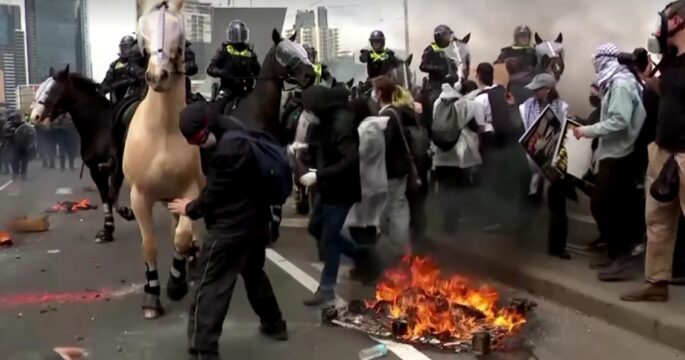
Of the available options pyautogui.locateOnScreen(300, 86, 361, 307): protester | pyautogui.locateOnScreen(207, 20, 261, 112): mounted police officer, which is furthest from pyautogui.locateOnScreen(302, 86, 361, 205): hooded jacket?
pyautogui.locateOnScreen(207, 20, 261, 112): mounted police officer

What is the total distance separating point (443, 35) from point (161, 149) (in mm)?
3619

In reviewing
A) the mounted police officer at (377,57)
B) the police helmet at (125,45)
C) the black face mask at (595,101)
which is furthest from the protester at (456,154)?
the police helmet at (125,45)

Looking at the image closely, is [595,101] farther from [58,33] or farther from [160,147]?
[58,33]

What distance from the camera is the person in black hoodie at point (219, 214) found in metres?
5.10

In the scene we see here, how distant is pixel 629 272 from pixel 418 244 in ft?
7.06

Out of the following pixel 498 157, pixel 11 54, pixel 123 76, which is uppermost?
pixel 11 54

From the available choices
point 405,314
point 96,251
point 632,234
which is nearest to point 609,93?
point 632,234

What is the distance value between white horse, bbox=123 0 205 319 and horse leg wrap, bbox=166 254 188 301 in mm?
183

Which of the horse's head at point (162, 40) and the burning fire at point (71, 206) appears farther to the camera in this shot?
the burning fire at point (71, 206)

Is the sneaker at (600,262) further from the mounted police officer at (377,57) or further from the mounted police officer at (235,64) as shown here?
the mounted police officer at (235,64)

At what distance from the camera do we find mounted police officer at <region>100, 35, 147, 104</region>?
987 centimetres

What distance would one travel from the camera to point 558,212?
7621mm

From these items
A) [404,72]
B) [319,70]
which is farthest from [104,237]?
[404,72]

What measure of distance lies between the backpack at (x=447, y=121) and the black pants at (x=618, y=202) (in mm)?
1759
